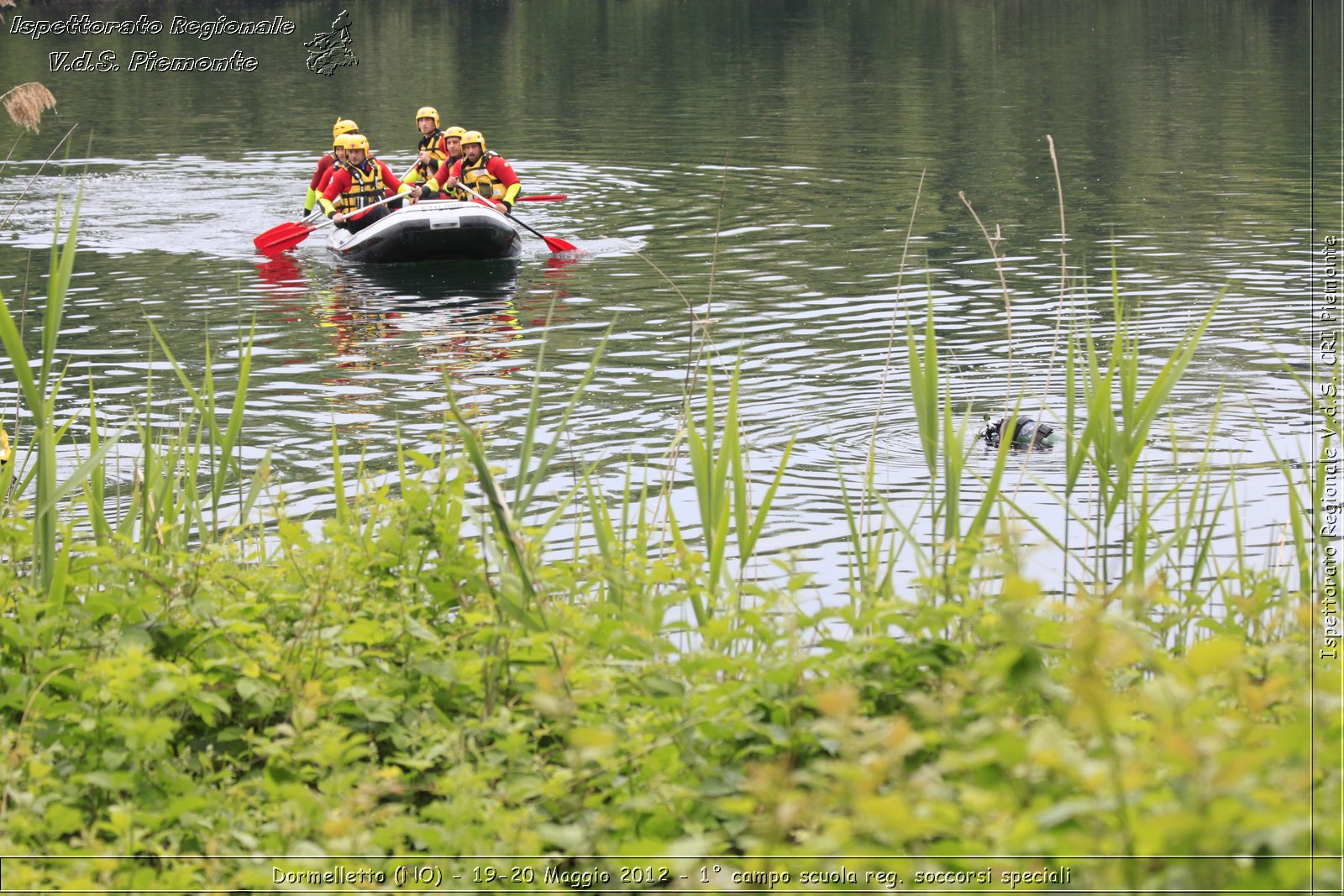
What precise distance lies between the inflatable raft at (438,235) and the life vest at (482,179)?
59.7 inches

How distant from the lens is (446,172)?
1769 centimetres

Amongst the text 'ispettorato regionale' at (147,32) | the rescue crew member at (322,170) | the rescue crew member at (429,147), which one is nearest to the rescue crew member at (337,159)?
the rescue crew member at (322,170)

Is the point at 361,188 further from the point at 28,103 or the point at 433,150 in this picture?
the point at 28,103

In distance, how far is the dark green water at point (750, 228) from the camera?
980 centimetres

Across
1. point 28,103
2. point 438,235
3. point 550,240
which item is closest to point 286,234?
point 438,235

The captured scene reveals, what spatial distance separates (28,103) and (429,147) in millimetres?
13502

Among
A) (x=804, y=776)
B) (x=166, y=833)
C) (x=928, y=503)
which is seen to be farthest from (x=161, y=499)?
(x=928, y=503)

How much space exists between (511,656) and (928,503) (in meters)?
4.39

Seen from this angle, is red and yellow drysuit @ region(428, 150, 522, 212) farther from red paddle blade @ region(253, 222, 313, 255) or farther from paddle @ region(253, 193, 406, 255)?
red paddle blade @ region(253, 222, 313, 255)

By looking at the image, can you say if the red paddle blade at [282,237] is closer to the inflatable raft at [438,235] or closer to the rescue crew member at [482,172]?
the inflatable raft at [438,235]

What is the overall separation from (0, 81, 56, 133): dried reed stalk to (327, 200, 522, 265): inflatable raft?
10.2m

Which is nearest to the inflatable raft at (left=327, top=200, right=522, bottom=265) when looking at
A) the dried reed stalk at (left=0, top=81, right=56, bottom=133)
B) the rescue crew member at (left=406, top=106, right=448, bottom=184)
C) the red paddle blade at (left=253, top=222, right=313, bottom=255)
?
the red paddle blade at (left=253, top=222, right=313, bottom=255)

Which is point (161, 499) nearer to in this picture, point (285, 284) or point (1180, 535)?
point (1180, 535)

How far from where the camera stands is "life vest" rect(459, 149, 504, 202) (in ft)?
58.1
